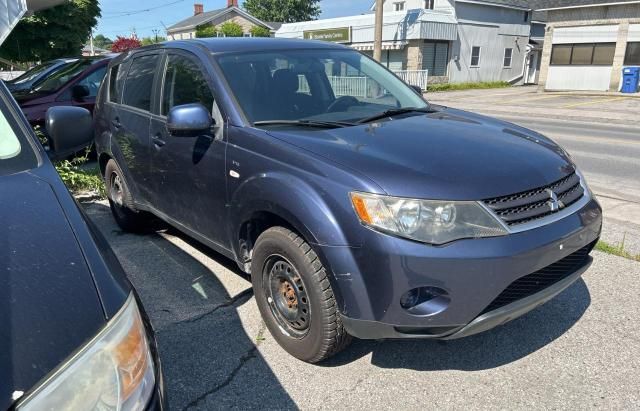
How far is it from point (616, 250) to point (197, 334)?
3.65 metres

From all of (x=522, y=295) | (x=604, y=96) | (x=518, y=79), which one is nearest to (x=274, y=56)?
(x=522, y=295)

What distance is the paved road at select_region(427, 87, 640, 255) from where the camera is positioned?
5.50 m

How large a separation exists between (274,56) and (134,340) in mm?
2584

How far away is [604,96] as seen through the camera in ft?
75.5

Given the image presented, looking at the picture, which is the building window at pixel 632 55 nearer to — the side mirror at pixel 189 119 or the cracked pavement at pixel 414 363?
the cracked pavement at pixel 414 363

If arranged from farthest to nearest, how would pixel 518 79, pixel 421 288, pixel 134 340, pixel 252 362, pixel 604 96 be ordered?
pixel 518 79, pixel 604 96, pixel 252 362, pixel 421 288, pixel 134 340

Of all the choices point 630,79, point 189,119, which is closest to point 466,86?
point 630,79

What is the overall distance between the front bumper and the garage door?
1062 inches

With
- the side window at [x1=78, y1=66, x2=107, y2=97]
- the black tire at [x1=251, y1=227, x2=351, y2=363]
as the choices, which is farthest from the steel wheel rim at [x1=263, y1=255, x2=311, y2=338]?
the side window at [x1=78, y1=66, x2=107, y2=97]

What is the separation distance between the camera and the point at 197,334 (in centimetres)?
314

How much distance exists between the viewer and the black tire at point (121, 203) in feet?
15.2

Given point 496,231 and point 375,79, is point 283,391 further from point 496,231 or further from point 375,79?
point 375,79

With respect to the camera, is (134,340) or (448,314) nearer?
(134,340)

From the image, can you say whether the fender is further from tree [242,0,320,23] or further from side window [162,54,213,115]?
tree [242,0,320,23]
